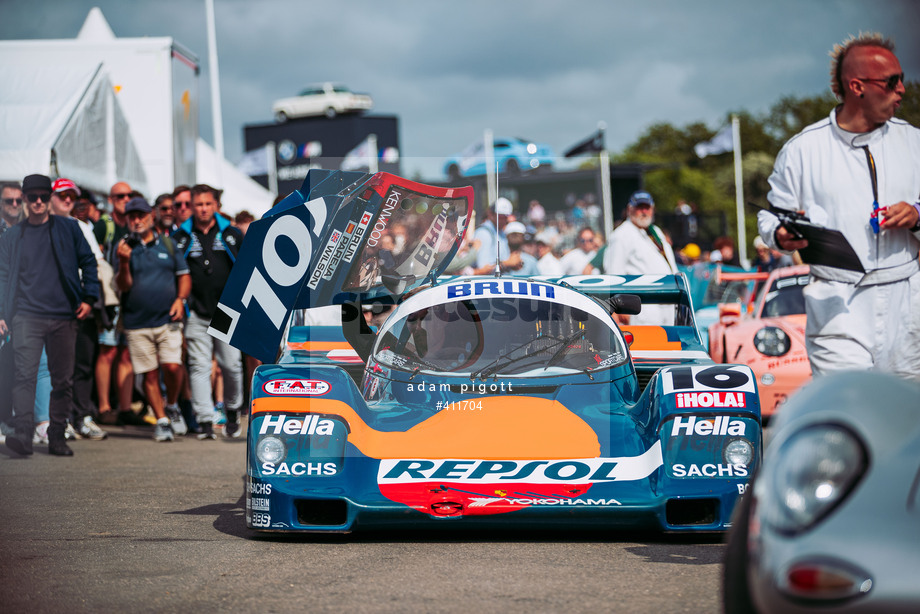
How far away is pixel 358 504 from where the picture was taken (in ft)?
15.4

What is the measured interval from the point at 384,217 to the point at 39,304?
3205mm

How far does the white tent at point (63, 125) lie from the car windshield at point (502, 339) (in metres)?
5.74

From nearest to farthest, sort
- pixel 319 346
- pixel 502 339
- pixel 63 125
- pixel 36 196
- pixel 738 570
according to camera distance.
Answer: pixel 738 570 → pixel 502 339 → pixel 319 346 → pixel 36 196 → pixel 63 125

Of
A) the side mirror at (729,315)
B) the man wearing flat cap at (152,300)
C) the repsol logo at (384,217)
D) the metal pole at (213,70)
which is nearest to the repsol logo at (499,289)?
the repsol logo at (384,217)

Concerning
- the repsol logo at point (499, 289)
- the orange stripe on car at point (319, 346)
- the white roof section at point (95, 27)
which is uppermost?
the white roof section at point (95, 27)

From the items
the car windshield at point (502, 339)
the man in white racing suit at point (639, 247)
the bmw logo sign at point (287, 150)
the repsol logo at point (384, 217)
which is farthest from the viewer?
the bmw logo sign at point (287, 150)

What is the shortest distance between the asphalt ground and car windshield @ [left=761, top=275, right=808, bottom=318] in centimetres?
638

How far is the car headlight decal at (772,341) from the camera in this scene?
987 cm

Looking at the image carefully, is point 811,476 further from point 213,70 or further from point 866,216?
point 213,70

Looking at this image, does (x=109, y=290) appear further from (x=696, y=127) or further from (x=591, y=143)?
(x=696, y=127)

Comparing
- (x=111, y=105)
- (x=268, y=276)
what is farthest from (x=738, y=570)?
(x=111, y=105)

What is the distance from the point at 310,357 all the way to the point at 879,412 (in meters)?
4.66

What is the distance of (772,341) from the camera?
392 inches

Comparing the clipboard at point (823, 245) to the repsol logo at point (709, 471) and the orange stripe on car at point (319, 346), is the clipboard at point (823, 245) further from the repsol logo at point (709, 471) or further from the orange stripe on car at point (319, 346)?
the orange stripe on car at point (319, 346)
